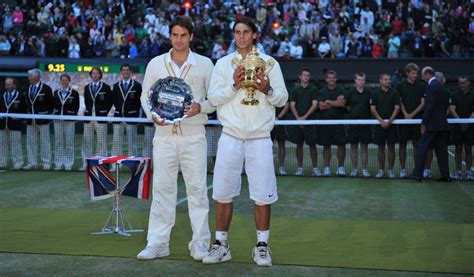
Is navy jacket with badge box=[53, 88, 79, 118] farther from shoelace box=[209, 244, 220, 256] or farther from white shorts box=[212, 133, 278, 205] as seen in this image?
shoelace box=[209, 244, 220, 256]

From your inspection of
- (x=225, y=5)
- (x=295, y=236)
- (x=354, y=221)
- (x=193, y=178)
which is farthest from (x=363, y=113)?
(x=225, y=5)

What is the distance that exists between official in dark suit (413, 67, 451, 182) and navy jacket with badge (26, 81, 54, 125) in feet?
24.8

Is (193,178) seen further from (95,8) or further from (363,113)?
(95,8)

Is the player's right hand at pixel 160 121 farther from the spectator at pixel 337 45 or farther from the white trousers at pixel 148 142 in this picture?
the spectator at pixel 337 45

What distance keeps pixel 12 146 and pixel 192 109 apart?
9.95 metres

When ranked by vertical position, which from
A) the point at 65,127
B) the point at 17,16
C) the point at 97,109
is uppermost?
the point at 17,16

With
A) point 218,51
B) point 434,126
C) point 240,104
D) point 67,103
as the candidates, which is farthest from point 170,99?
point 218,51

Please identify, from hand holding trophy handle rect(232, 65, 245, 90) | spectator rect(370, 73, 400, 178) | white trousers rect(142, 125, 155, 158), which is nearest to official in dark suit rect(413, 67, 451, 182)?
spectator rect(370, 73, 400, 178)

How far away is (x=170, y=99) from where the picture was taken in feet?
25.0

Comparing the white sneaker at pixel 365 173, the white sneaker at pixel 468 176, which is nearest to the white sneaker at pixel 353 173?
the white sneaker at pixel 365 173

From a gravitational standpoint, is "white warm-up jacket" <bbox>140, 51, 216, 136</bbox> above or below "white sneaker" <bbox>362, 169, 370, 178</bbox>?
above

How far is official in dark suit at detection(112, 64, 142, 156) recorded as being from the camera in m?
16.0

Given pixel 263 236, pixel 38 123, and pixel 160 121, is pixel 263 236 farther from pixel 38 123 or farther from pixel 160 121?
pixel 38 123

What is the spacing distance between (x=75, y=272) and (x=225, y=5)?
26.6 metres
